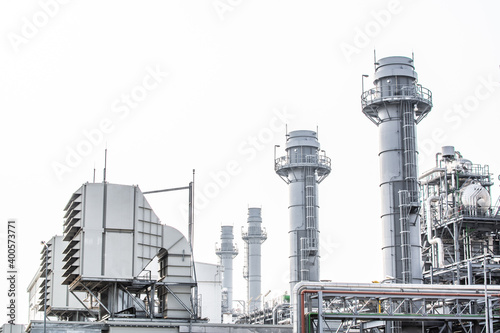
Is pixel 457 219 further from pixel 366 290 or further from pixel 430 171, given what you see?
pixel 366 290

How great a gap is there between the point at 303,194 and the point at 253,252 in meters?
30.1

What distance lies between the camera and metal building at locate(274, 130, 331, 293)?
198 ft

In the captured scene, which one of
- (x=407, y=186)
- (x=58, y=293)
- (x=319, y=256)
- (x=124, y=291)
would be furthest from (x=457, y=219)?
(x=58, y=293)

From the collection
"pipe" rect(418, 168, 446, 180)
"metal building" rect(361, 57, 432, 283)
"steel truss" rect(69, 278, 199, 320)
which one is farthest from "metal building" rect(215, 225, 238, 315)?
"steel truss" rect(69, 278, 199, 320)

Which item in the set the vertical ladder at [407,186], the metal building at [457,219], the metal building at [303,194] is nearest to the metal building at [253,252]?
the metal building at [303,194]

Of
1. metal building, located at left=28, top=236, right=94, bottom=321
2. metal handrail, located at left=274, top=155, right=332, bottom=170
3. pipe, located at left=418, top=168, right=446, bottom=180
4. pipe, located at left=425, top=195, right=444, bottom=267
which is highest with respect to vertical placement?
metal handrail, located at left=274, top=155, right=332, bottom=170

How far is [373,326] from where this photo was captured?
3812 cm

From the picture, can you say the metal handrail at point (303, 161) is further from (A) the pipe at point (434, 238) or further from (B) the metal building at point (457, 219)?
(A) the pipe at point (434, 238)

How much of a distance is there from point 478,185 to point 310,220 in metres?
14.4

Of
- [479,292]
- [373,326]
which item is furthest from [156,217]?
[479,292]

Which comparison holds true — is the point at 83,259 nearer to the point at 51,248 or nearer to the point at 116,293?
the point at 116,293

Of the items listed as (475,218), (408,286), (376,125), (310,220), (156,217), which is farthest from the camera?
(310,220)

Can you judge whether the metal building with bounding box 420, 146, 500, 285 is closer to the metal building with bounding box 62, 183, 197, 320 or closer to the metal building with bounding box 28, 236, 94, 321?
the metal building with bounding box 62, 183, 197, 320

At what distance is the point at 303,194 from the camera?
62.2 meters
